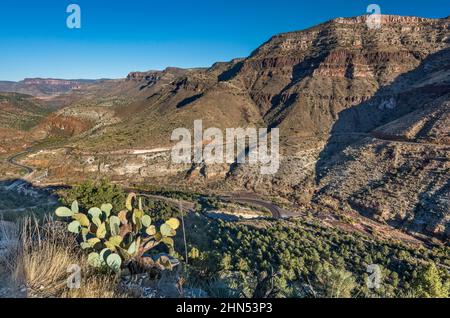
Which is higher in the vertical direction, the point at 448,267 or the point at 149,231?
the point at 149,231

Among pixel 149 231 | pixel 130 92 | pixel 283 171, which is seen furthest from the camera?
pixel 130 92

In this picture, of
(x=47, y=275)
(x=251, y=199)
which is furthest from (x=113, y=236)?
(x=251, y=199)

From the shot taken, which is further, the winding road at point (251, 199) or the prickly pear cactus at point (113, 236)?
the winding road at point (251, 199)

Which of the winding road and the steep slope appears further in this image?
the steep slope

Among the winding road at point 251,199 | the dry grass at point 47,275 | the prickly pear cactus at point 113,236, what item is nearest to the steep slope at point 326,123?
the winding road at point 251,199

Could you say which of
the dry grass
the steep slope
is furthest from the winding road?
the dry grass

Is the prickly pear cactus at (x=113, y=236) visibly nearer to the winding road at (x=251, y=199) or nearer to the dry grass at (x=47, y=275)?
the dry grass at (x=47, y=275)

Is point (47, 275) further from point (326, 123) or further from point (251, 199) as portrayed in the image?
point (326, 123)

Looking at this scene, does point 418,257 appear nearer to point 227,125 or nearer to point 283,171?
point 283,171

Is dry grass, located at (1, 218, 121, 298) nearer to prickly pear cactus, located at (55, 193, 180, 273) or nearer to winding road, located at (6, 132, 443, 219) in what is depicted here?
prickly pear cactus, located at (55, 193, 180, 273)
